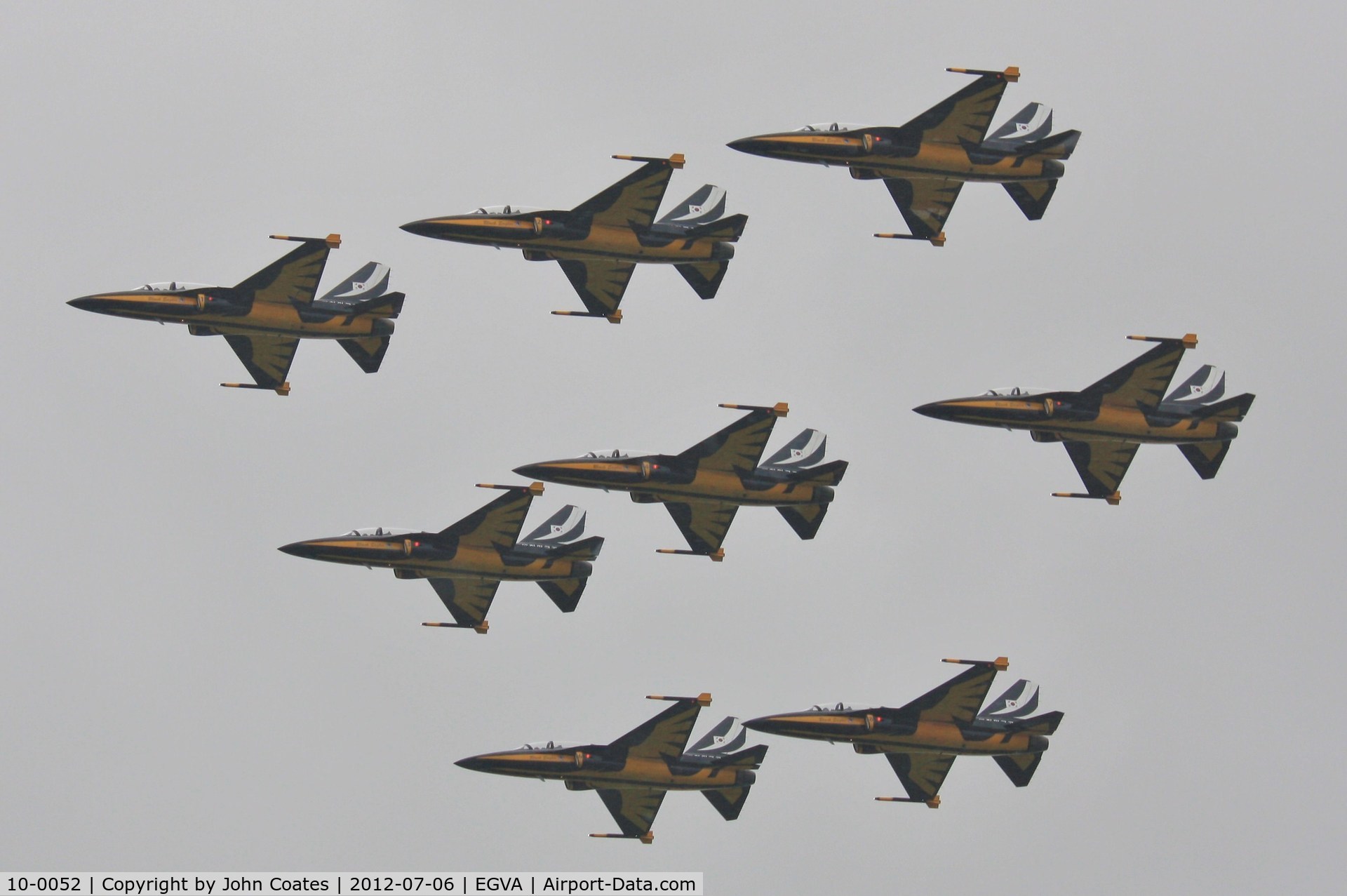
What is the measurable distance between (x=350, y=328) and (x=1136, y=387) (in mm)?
24337

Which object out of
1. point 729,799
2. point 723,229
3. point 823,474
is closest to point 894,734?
point 729,799

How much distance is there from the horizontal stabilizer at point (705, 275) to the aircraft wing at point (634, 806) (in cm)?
1619

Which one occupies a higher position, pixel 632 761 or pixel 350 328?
pixel 350 328

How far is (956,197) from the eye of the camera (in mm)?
89500

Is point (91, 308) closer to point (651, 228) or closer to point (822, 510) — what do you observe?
point (651, 228)

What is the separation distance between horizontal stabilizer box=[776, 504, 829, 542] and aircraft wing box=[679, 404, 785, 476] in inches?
80.5

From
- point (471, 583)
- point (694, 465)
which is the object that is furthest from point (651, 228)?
point (471, 583)

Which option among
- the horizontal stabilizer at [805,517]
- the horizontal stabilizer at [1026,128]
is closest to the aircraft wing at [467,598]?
the horizontal stabilizer at [805,517]

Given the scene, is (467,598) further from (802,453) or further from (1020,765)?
(1020,765)

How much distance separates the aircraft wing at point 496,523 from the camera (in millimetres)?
88938

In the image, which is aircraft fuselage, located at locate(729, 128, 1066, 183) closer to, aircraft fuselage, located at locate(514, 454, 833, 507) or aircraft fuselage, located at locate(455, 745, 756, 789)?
aircraft fuselage, located at locate(514, 454, 833, 507)

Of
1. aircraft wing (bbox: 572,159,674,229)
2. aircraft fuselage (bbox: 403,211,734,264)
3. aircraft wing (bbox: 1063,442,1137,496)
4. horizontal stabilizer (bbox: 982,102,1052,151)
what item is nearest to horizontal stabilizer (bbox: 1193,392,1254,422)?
aircraft wing (bbox: 1063,442,1137,496)

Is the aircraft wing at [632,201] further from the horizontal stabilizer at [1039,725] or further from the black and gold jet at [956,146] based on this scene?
the horizontal stabilizer at [1039,725]

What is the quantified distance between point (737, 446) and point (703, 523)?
3.64 meters
